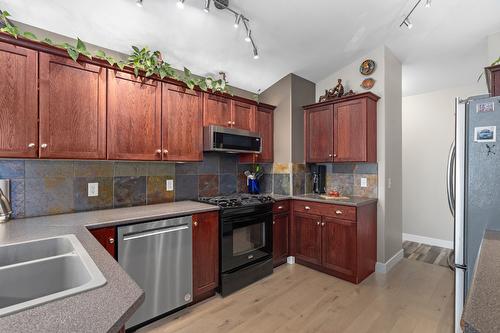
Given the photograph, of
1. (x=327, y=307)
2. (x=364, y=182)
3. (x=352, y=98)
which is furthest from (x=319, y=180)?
(x=327, y=307)

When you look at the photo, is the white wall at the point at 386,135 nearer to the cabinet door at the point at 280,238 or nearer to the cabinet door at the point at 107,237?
the cabinet door at the point at 280,238

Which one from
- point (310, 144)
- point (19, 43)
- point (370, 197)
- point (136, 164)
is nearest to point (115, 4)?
point (19, 43)

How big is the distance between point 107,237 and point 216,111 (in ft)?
5.61

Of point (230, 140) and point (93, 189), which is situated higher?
point (230, 140)

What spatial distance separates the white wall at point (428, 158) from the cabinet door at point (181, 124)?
3.57 meters

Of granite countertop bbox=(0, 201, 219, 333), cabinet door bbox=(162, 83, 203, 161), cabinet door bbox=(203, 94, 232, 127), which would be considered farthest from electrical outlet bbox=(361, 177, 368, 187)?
granite countertop bbox=(0, 201, 219, 333)

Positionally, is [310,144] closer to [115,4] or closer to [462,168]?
[462,168]

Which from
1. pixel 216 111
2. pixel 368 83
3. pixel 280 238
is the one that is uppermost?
pixel 368 83

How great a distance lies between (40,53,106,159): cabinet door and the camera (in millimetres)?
1825

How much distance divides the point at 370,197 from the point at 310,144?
108 cm

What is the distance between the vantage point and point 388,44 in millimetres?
3025

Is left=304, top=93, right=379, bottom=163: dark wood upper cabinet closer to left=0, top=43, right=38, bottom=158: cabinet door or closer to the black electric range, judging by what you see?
the black electric range

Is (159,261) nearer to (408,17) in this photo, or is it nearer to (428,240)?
(408,17)

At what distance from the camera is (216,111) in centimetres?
289
